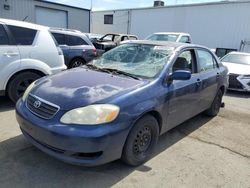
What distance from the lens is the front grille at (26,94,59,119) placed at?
2828 millimetres

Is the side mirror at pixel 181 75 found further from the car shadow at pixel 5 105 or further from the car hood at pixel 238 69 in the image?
the car hood at pixel 238 69

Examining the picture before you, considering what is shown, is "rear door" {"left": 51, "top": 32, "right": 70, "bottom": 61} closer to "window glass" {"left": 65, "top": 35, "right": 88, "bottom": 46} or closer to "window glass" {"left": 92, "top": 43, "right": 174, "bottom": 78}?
"window glass" {"left": 65, "top": 35, "right": 88, "bottom": 46}

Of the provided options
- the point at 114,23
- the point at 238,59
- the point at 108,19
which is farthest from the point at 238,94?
the point at 108,19

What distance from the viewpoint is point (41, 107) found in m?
2.96

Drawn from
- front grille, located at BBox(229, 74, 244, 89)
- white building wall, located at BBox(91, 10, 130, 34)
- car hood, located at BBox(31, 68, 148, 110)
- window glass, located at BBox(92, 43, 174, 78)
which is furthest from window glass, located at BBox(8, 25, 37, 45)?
white building wall, located at BBox(91, 10, 130, 34)

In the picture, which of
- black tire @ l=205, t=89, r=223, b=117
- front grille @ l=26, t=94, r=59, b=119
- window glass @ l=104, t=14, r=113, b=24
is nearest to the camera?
front grille @ l=26, t=94, r=59, b=119

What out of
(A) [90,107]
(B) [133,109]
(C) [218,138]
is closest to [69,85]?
(A) [90,107]

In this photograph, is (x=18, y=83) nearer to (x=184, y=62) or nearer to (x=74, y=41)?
(x=184, y=62)

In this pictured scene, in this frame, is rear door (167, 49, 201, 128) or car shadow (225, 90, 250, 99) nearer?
rear door (167, 49, 201, 128)

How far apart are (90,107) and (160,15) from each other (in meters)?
21.2

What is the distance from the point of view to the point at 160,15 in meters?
22.4

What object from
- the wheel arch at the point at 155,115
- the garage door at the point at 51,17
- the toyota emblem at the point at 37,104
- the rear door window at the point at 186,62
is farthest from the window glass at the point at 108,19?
the toyota emblem at the point at 37,104

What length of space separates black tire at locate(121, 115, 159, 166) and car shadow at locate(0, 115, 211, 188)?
0.46 feet

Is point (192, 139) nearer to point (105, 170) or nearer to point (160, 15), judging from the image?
point (105, 170)
